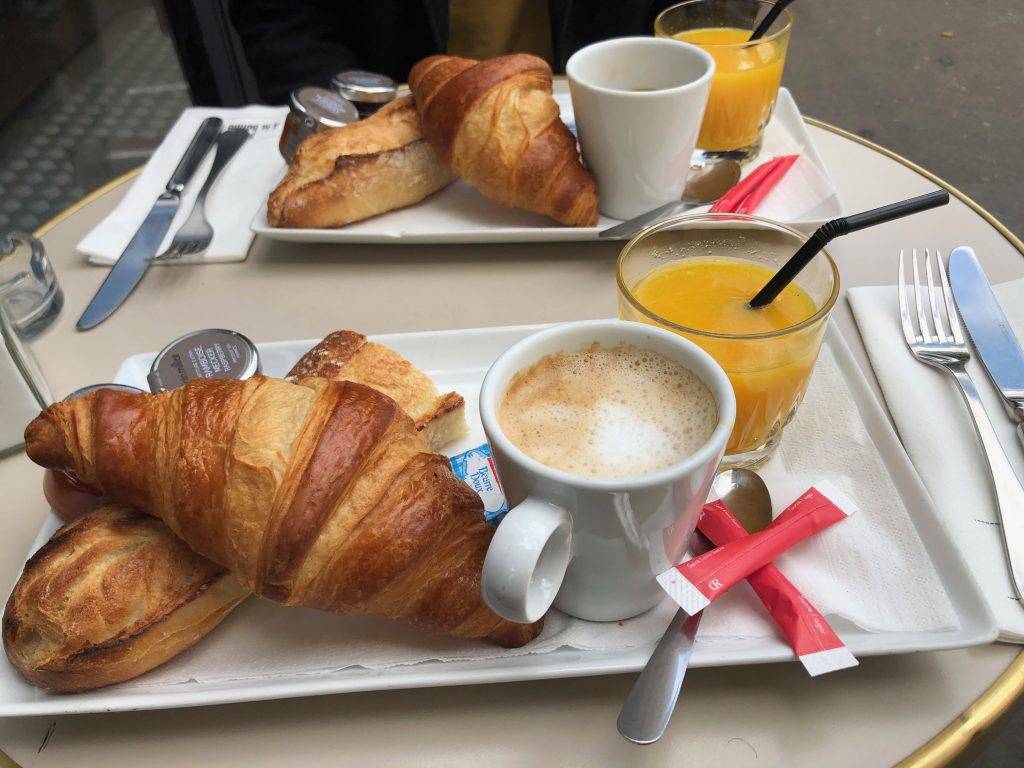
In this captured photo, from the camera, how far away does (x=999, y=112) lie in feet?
10.1

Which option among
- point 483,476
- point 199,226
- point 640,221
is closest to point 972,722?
point 483,476

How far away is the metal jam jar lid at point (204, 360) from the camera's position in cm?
97

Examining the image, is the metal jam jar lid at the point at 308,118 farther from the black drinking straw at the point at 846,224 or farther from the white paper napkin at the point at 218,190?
the black drinking straw at the point at 846,224

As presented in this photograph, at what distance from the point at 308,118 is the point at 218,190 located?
8.3 inches

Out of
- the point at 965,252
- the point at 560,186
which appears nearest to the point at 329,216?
the point at 560,186

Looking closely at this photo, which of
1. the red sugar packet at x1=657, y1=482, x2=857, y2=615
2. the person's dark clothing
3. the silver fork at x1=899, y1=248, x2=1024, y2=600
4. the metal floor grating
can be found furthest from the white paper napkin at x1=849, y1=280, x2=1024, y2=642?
the metal floor grating

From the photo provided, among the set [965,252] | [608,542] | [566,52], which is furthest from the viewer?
[566,52]

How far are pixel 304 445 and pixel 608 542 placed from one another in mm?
271

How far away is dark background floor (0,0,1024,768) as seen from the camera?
111 inches

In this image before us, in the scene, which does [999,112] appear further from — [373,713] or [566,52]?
[373,713]

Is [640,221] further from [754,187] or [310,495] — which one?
[310,495]

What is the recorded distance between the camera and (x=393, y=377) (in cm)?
94

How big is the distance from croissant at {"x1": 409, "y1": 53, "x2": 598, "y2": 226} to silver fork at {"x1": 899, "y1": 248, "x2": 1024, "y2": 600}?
1.59ft

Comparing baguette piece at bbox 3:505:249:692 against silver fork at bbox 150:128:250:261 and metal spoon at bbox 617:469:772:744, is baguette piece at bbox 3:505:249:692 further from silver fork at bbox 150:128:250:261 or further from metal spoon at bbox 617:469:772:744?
silver fork at bbox 150:128:250:261
